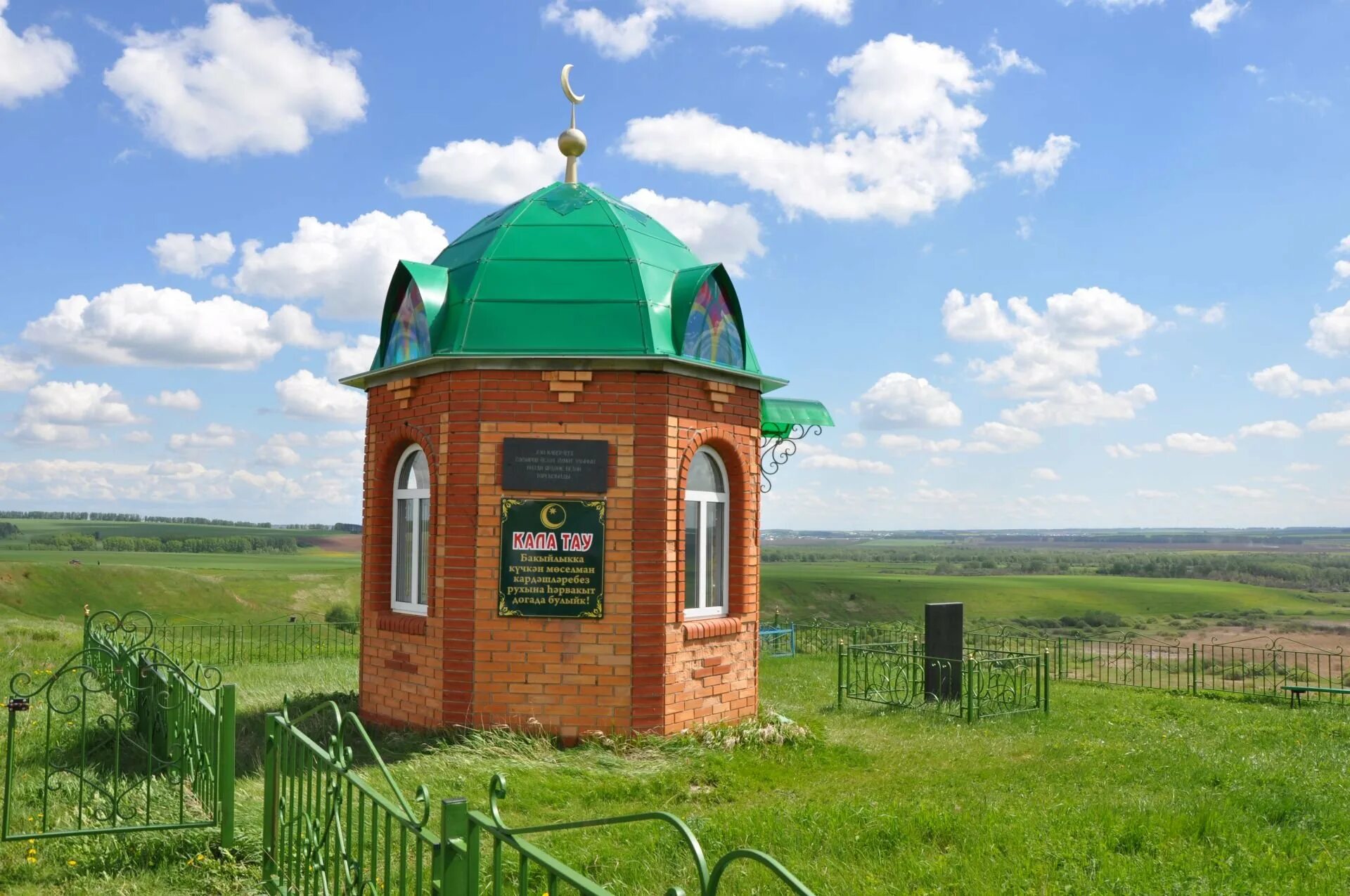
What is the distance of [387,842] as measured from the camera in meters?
3.77

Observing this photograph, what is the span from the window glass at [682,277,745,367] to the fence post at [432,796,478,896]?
6.21m

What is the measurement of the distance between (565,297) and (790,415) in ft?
11.1

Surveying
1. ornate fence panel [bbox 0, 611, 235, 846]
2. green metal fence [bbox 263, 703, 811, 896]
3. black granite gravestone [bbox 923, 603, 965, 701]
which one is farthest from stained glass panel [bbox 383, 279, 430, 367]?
black granite gravestone [bbox 923, 603, 965, 701]

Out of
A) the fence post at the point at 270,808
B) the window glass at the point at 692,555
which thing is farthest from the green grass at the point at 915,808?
the window glass at the point at 692,555

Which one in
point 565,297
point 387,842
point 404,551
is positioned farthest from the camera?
point 404,551

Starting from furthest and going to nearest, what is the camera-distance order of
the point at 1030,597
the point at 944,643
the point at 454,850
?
the point at 1030,597, the point at 944,643, the point at 454,850

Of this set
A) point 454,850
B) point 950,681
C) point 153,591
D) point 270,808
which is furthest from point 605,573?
point 153,591

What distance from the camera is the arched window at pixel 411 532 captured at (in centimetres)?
965

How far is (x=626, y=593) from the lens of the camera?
862cm

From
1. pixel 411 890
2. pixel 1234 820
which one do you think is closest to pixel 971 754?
pixel 1234 820

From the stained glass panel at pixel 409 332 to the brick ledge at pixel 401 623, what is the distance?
2484 mm

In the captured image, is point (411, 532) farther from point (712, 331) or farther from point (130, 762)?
point (712, 331)

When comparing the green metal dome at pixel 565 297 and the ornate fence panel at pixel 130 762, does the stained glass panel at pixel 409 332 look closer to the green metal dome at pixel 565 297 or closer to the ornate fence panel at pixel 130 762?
the green metal dome at pixel 565 297

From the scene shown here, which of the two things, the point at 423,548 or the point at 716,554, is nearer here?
the point at 423,548
